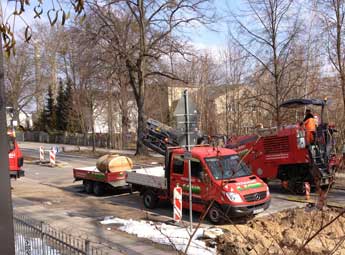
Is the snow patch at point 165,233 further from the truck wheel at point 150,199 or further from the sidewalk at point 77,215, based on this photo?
Result: the truck wheel at point 150,199

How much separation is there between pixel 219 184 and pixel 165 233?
1.99 meters

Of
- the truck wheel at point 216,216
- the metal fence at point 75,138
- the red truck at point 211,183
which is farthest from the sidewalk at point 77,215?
the metal fence at point 75,138

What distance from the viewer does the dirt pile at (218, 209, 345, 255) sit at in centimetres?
898

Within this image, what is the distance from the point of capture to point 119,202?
16.4m

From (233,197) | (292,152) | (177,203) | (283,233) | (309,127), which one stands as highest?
(309,127)

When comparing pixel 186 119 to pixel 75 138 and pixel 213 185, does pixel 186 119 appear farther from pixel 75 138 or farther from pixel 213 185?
pixel 75 138

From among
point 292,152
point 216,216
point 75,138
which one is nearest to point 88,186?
point 216,216

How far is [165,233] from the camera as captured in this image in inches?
424

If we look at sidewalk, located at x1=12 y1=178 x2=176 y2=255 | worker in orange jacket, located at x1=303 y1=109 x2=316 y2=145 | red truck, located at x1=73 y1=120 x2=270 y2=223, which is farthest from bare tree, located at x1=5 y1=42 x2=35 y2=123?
worker in orange jacket, located at x1=303 y1=109 x2=316 y2=145

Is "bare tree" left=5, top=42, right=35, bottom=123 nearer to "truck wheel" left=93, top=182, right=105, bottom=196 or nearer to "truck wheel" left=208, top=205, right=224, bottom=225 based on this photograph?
"truck wheel" left=93, top=182, right=105, bottom=196

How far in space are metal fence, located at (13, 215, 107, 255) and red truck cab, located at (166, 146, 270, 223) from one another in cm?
552

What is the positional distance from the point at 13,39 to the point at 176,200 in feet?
29.7

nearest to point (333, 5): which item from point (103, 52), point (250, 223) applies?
point (250, 223)

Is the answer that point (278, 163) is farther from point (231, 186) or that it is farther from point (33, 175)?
point (33, 175)
